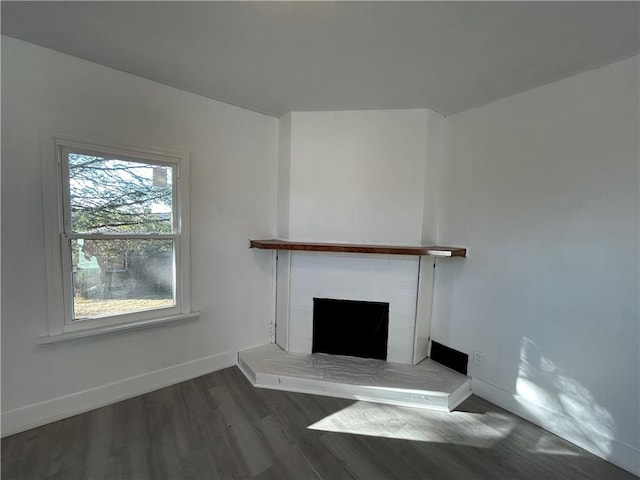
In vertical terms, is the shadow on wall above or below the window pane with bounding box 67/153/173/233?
below

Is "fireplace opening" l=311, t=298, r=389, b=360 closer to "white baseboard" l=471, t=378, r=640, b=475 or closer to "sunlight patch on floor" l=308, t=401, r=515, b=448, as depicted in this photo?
"sunlight patch on floor" l=308, t=401, r=515, b=448

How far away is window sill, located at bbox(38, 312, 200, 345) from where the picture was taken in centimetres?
178

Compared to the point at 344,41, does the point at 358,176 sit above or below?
below

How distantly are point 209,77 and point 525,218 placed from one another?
8.55ft

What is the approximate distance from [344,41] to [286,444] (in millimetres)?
2490

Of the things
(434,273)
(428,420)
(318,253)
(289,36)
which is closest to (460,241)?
(434,273)

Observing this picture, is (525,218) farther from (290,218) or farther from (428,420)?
(290,218)

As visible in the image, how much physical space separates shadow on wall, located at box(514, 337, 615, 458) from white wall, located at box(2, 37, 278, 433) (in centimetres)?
228

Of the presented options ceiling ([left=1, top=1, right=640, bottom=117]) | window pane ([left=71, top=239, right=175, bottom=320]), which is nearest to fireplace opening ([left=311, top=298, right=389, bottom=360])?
window pane ([left=71, top=239, right=175, bottom=320])

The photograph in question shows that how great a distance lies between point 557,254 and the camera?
1879mm

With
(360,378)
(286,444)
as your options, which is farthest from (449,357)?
(286,444)

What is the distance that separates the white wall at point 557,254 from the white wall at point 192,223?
77.5 inches

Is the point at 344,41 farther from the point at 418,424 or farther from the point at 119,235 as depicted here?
Result: the point at 418,424

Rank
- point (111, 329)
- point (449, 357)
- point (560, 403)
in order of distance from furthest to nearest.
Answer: point (449, 357) < point (111, 329) < point (560, 403)
